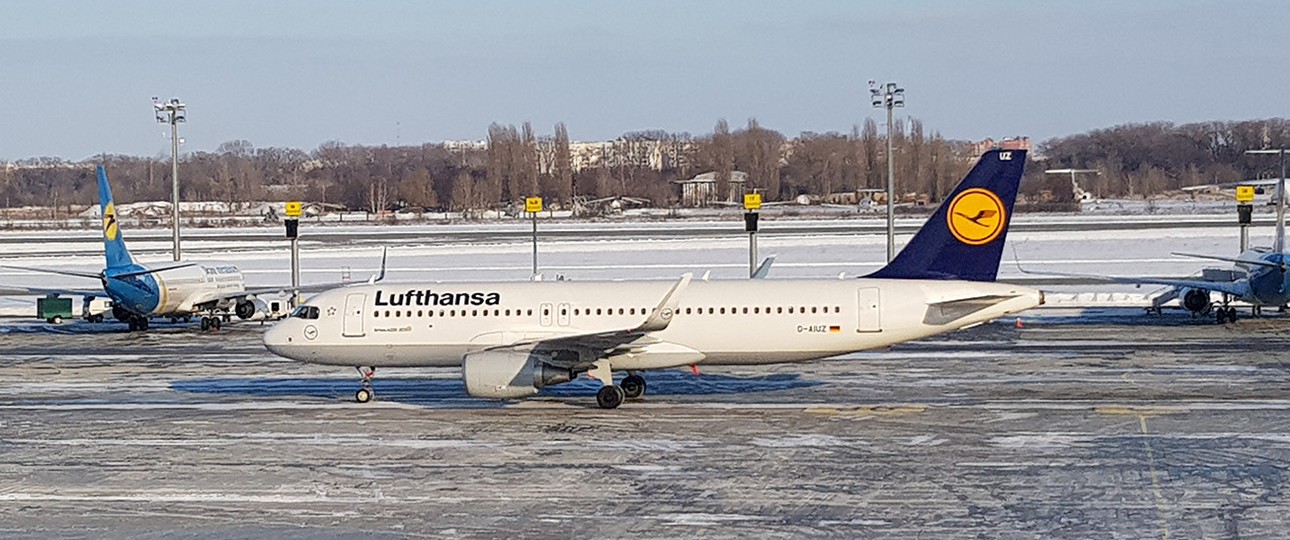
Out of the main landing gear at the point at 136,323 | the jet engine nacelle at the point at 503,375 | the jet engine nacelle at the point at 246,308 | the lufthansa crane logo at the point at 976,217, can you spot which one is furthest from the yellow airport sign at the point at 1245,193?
the main landing gear at the point at 136,323

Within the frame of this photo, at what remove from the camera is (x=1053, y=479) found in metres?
20.3

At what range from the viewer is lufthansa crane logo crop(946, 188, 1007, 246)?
27.7m

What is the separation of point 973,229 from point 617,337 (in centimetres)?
706

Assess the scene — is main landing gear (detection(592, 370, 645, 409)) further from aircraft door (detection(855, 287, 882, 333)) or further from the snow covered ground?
the snow covered ground

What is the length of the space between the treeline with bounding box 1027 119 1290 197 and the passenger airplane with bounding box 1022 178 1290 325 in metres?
120

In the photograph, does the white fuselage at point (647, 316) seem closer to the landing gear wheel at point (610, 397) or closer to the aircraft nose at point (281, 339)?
the aircraft nose at point (281, 339)

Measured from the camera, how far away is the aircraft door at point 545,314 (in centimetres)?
2827

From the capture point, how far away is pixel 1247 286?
4147cm

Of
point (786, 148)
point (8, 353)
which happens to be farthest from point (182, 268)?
point (786, 148)

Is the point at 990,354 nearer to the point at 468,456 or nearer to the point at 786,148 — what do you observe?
the point at 468,456

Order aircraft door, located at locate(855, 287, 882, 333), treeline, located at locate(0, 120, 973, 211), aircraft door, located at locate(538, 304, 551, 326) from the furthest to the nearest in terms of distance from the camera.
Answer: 1. treeline, located at locate(0, 120, 973, 211)
2. aircraft door, located at locate(538, 304, 551, 326)
3. aircraft door, located at locate(855, 287, 882, 333)

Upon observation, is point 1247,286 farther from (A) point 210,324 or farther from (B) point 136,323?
(B) point 136,323

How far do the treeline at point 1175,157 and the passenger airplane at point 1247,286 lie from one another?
12024cm

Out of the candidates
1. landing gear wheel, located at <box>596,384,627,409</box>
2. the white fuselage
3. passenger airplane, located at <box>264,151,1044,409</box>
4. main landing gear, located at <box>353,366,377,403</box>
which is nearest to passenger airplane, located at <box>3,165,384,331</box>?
main landing gear, located at <box>353,366,377,403</box>
